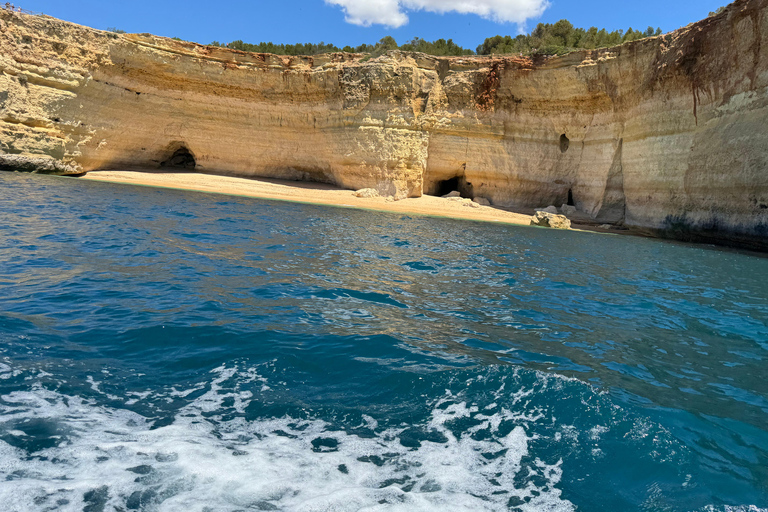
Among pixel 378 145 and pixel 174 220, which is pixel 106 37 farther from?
pixel 174 220

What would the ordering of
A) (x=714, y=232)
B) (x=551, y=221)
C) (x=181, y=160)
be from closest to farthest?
(x=714, y=232) → (x=551, y=221) → (x=181, y=160)

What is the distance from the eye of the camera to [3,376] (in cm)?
305

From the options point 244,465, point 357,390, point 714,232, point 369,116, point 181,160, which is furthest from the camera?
point 181,160

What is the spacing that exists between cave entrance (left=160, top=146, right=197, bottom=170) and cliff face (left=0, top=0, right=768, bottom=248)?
3.6 inches

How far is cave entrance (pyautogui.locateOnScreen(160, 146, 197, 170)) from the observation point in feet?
89.1

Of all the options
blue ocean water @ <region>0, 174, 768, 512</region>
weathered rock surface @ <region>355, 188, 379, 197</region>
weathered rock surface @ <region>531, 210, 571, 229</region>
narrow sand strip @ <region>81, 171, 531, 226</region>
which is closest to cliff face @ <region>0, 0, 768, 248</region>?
weathered rock surface @ <region>355, 188, 379, 197</region>

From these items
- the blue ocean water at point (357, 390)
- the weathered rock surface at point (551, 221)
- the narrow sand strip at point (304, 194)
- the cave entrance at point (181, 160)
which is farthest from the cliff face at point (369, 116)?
the blue ocean water at point (357, 390)

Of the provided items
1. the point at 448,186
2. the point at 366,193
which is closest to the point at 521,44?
the point at 448,186

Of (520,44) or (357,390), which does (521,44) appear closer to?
(520,44)

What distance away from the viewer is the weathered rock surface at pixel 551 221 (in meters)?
18.9

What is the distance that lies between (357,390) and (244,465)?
1041mm

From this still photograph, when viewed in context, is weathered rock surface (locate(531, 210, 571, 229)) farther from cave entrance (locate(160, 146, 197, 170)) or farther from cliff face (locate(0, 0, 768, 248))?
cave entrance (locate(160, 146, 197, 170))

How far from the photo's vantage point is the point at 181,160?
27.9 meters

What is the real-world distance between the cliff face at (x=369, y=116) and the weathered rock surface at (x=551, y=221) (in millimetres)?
2724
